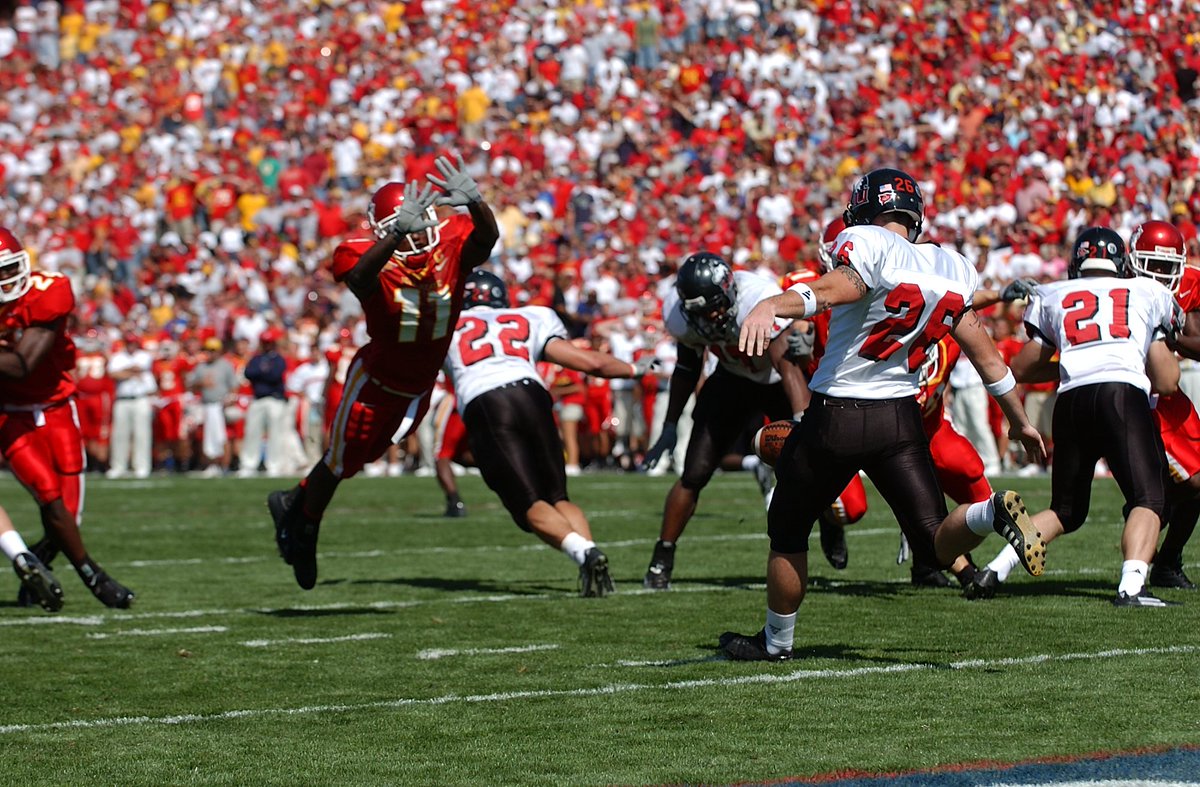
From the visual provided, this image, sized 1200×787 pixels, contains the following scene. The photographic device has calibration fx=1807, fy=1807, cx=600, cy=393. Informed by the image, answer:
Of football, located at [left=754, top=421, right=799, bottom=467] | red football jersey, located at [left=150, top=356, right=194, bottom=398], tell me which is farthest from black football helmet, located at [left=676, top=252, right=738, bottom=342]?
red football jersey, located at [left=150, top=356, right=194, bottom=398]

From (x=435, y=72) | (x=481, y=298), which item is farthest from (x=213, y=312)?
(x=481, y=298)

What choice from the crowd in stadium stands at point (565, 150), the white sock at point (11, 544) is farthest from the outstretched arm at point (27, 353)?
the crowd in stadium stands at point (565, 150)

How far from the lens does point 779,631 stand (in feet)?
19.7

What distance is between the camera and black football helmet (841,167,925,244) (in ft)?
18.7

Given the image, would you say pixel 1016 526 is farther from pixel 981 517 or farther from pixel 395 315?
pixel 395 315

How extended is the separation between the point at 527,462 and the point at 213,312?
603 inches

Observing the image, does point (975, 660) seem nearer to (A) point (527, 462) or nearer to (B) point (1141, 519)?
(B) point (1141, 519)

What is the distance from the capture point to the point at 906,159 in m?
20.0

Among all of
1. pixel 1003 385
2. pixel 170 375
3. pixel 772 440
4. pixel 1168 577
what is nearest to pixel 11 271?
pixel 772 440

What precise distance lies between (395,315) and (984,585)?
2672 mm

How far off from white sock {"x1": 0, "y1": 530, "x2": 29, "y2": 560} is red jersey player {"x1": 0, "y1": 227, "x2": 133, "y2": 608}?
1.74 feet

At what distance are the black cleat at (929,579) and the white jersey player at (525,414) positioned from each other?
55.5 inches

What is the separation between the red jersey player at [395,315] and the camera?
6.88 metres

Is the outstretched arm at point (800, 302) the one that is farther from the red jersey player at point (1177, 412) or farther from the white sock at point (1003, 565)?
the red jersey player at point (1177, 412)
